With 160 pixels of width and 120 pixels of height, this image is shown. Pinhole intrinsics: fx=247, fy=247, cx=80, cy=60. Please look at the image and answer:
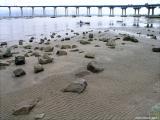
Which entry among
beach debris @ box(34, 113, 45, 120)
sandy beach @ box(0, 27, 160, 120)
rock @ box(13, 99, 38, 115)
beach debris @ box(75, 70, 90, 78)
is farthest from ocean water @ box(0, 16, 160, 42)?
beach debris @ box(34, 113, 45, 120)

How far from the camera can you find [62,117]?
25.3ft

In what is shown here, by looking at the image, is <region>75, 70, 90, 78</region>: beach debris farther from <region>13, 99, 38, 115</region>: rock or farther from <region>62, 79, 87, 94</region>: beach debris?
<region>13, 99, 38, 115</region>: rock

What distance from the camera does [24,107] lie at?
812cm

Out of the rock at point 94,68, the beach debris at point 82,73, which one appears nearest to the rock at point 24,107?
the beach debris at point 82,73

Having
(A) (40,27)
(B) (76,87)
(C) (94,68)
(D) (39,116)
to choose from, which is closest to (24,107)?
(D) (39,116)

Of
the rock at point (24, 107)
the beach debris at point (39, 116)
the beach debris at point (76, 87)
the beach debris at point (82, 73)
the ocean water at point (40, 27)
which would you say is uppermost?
the ocean water at point (40, 27)

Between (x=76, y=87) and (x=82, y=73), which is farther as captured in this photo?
(x=82, y=73)

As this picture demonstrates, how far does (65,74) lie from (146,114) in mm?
4798

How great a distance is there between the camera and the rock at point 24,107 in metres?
8.04

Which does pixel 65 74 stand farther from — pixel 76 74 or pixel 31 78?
pixel 31 78

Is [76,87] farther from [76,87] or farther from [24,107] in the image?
[24,107]

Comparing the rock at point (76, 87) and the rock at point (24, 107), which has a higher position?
the rock at point (76, 87)

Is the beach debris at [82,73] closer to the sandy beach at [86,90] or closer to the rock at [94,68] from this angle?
the sandy beach at [86,90]

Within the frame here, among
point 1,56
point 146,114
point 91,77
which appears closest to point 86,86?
point 91,77
